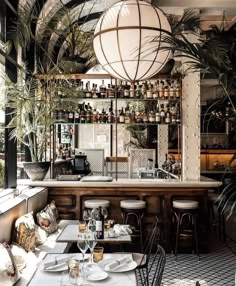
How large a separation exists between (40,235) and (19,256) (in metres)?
0.92

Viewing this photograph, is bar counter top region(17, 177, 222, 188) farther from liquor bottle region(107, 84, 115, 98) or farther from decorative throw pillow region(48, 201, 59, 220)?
liquor bottle region(107, 84, 115, 98)

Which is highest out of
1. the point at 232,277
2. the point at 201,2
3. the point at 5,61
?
the point at 201,2

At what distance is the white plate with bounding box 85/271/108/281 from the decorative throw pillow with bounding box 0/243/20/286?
2.46 ft

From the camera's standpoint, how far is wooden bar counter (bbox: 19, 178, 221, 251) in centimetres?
598

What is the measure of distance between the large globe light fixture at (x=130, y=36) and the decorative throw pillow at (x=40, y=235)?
7.70ft

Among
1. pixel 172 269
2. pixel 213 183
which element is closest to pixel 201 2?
pixel 213 183

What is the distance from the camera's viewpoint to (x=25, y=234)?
4145mm

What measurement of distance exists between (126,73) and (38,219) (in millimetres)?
2514

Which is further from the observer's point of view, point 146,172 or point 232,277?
point 146,172

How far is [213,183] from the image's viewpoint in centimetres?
589

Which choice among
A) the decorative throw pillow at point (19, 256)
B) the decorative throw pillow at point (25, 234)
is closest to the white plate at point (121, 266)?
the decorative throw pillow at point (19, 256)

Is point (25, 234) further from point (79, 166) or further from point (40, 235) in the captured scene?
point (79, 166)

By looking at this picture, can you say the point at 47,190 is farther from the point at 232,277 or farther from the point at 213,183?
the point at 232,277

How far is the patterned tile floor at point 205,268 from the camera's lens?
4.64 m
